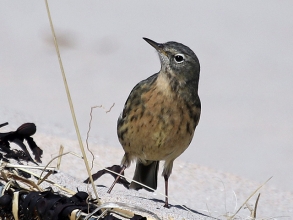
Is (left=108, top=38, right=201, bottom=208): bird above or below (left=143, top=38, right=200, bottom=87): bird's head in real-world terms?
below

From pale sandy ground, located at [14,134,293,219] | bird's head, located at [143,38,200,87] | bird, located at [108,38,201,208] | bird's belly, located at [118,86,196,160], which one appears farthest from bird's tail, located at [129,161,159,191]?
bird's head, located at [143,38,200,87]

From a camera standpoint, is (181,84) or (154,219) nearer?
(154,219)

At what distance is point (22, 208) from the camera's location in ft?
11.3

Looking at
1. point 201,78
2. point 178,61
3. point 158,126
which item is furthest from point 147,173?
point 201,78

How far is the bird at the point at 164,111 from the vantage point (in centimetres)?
542

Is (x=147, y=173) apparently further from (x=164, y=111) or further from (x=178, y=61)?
(x=178, y=61)

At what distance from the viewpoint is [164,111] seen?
5.42m

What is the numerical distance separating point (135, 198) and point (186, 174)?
6.82 ft

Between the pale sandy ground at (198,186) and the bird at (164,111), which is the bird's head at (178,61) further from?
the pale sandy ground at (198,186)

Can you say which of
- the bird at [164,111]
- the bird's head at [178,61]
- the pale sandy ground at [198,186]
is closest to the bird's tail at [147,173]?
the pale sandy ground at [198,186]

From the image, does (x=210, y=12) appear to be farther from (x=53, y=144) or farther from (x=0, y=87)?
(x=53, y=144)

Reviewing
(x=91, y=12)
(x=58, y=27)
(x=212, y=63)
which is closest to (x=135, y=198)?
(x=212, y=63)

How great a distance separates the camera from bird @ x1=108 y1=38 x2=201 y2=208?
5422 millimetres

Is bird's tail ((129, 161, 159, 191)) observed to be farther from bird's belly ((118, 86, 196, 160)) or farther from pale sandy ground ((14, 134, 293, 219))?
bird's belly ((118, 86, 196, 160))
